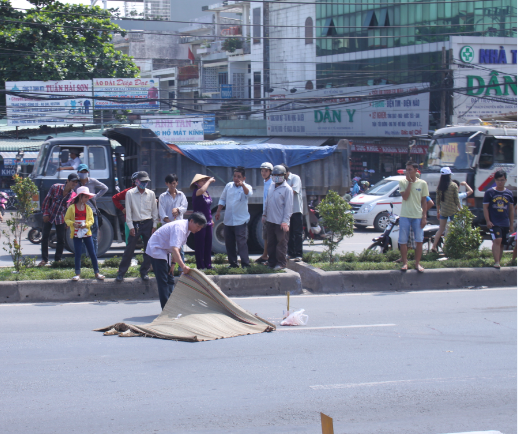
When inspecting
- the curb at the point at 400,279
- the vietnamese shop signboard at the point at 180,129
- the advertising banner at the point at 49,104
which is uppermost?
the advertising banner at the point at 49,104

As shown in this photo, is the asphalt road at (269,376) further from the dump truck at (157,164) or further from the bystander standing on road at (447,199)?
the dump truck at (157,164)

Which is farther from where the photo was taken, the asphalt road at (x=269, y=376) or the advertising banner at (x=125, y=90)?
the advertising banner at (x=125, y=90)

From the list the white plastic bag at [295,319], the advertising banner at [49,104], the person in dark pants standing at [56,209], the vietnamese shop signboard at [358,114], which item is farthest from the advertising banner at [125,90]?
the white plastic bag at [295,319]

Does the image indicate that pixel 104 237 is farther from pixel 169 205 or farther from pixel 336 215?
pixel 336 215

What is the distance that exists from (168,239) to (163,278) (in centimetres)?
51

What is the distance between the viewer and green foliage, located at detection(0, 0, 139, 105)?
88.0 feet

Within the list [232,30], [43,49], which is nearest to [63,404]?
[43,49]

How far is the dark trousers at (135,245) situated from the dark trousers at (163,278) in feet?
3.82

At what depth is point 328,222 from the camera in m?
9.31

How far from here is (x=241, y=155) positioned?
12.3 meters

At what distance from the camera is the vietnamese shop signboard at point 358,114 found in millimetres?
28755

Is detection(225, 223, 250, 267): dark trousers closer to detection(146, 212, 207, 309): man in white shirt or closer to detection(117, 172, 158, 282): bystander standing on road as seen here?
detection(117, 172, 158, 282): bystander standing on road

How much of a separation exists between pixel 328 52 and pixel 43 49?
1817 centimetres

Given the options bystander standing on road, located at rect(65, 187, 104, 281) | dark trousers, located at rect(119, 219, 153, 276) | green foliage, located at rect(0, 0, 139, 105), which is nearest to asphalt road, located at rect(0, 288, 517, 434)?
dark trousers, located at rect(119, 219, 153, 276)
